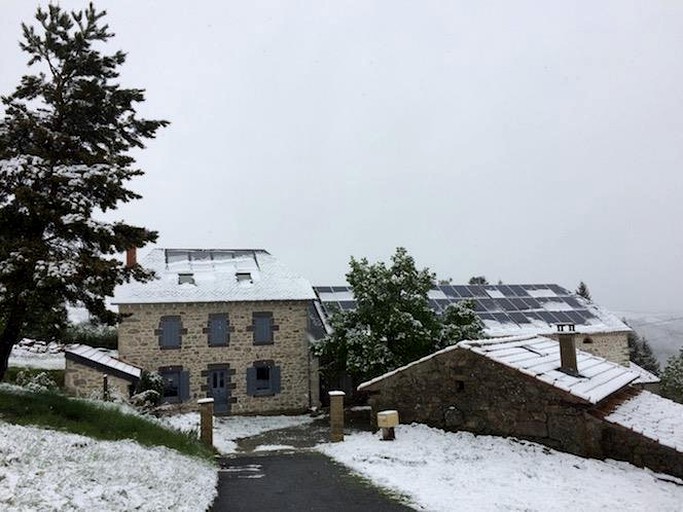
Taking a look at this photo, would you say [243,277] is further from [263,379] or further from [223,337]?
[263,379]

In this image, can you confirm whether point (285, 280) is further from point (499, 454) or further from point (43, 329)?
point (499, 454)

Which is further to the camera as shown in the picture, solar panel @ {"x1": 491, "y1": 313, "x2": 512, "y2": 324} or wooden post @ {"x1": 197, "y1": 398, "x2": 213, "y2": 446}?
solar panel @ {"x1": 491, "y1": 313, "x2": 512, "y2": 324}

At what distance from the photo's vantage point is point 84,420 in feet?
31.8

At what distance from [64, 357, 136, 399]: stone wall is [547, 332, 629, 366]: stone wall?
22500 millimetres

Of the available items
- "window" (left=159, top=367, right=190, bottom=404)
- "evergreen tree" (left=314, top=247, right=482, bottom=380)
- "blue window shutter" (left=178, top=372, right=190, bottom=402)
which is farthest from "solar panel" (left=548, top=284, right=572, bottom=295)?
"window" (left=159, top=367, right=190, bottom=404)

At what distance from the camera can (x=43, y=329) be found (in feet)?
35.1

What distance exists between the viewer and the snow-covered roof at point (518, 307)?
88.7 feet

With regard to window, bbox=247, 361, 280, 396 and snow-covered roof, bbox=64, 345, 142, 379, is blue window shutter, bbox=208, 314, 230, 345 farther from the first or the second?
snow-covered roof, bbox=64, 345, 142, 379

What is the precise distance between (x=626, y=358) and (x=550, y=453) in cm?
2109

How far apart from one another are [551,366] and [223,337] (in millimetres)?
15030

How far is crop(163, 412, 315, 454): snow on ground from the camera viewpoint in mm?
15830

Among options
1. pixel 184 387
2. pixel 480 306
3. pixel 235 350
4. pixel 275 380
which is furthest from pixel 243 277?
pixel 480 306

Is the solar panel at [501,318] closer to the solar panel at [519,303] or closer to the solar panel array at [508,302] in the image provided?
the solar panel array at [508,302]

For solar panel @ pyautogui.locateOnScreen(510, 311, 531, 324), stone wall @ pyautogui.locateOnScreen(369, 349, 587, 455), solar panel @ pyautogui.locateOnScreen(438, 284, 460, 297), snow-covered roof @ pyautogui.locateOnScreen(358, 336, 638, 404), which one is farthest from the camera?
solar panel @ pyautogui.locateOnScreen(438, 284, 460, 297)
